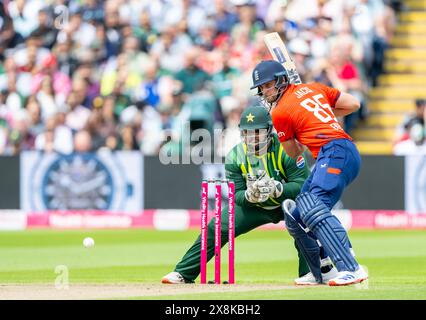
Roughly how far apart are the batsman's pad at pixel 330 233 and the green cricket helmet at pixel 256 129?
0.91 meters

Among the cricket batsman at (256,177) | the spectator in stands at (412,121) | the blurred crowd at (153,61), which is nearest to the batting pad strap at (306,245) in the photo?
the cricket batsman at (256,177)

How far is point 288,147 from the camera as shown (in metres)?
8.41

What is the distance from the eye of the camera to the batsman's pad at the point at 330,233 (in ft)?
26.3

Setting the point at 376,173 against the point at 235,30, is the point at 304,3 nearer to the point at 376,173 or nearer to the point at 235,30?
the point at 235,30

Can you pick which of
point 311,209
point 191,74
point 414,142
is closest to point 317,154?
point 311,209

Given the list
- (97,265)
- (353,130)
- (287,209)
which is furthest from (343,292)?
(353,130)

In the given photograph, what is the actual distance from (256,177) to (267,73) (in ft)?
Result: 2.84

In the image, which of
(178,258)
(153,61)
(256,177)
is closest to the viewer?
(256,177)

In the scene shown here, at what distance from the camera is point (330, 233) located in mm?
8031

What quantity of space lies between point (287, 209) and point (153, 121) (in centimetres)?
869

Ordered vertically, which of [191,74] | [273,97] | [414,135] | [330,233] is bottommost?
[330,233]

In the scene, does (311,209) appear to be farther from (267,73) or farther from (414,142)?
(414,142)

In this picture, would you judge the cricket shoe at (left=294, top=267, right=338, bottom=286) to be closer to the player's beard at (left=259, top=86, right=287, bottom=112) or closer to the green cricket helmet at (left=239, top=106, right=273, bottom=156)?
the green cricket helmet at (left=239, top=106, right=273, bottom=156)

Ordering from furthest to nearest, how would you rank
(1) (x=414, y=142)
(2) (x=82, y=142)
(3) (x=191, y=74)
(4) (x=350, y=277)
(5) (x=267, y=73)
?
1. (3) (x=191, y=74)
2. (2) (x=82, y=142)
3. (1) (x=414, y=142)
4. (5) (x=267, y=73)
5. (4) (x=350, y=277)
